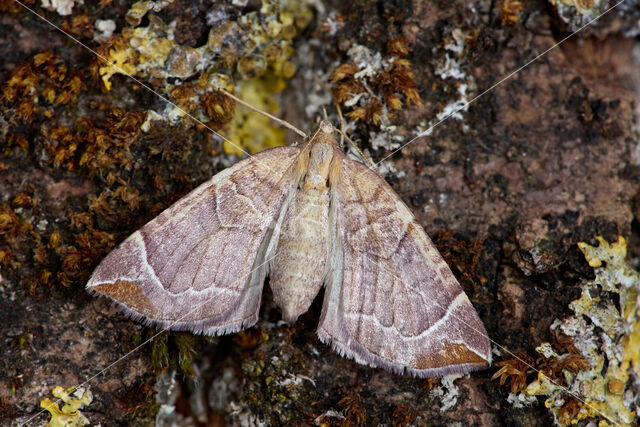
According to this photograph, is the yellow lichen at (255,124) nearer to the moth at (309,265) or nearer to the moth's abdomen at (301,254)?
the moth at (309,265)

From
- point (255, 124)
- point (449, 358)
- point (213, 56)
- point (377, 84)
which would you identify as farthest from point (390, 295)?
point (213, 56)

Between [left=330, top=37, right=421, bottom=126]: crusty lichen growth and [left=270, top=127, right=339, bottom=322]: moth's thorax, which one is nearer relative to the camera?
[left=270, top=127, right=339, bottom=322]: moth's thorax

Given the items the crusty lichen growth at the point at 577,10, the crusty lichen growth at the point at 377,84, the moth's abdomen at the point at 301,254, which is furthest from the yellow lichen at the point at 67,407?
the crusty lichen growth at the point at 577,10

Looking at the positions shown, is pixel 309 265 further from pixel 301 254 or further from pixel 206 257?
pixel 206 257

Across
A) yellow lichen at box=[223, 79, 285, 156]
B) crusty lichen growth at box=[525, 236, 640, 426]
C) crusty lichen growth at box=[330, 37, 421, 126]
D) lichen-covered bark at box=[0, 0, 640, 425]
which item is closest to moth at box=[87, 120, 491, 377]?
lichen-covered bark at box=[0, 0, 640, 425]

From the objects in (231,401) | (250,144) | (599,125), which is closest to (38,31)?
→ (250,144)

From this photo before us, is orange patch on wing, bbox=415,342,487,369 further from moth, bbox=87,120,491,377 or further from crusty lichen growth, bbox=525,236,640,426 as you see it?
crusty lichen growth, bbox=525,236,640,426

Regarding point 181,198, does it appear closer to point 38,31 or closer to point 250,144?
point 250,144
